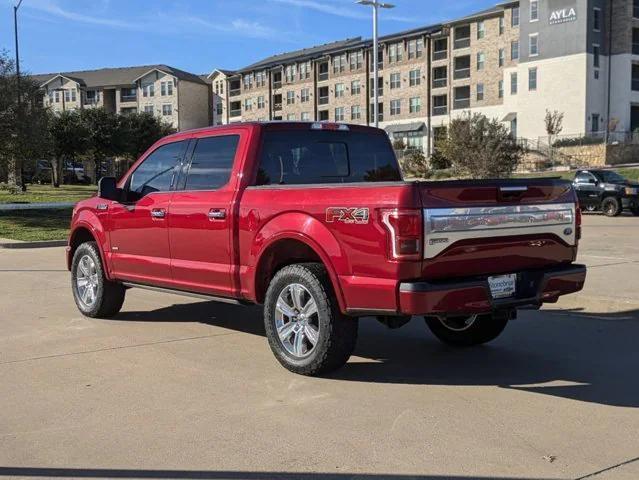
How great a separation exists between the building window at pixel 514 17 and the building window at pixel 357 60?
19388mm

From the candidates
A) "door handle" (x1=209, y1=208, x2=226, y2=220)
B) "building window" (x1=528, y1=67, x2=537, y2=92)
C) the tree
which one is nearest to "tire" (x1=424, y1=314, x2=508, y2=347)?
"door handle" (x1=209, y1=208, x2=226, y2=220)

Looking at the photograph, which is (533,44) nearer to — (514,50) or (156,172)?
(514,50)

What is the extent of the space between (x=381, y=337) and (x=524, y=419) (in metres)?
2.70

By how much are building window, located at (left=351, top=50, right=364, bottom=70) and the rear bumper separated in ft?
246

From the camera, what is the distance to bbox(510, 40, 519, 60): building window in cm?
6244

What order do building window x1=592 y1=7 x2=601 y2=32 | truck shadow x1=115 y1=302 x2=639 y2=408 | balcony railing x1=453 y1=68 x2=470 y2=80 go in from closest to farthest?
truck shadow x1=115 y1=302 x2=639 y2=408 < building window x1=592 y1=7 x2=601 y2=32 < balcony railing x1=453 y1=68 x2=470 y2=80

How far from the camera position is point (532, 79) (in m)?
59.5

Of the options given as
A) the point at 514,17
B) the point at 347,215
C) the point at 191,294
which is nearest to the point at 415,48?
the point at 514,17

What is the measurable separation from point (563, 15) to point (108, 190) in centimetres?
5727

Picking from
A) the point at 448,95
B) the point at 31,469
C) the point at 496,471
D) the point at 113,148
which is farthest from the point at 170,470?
the point at 448,95

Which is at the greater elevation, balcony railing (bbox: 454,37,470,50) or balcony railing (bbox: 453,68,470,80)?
balcony railing (bbox: 454,37,470,50)

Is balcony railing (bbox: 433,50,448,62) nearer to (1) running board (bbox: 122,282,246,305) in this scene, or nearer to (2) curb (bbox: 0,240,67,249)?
(2) curb (bbox: 0,240,67,249)

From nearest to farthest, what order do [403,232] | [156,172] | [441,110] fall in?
[403,232], [156,172], [441,110]

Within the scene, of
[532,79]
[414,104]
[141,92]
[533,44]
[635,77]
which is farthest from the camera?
[141,92]
